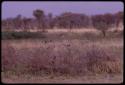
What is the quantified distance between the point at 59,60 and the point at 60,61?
0.03 meters

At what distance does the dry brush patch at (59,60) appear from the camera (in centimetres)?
843

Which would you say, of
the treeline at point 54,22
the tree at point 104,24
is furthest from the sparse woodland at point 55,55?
the tree at point 104,24

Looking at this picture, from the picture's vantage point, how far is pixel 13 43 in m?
9.59

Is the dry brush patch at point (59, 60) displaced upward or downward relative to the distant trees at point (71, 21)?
downward

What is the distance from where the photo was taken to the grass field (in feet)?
26.8

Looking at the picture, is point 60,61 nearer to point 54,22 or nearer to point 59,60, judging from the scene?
point 59,60

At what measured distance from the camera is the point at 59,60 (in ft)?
28.2

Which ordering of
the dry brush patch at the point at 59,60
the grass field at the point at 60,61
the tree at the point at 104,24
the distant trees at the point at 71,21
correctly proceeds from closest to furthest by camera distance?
1. the grass field at the point at 60,61
2. the dry brush patch at the point at 59,60
3. the distant trees at the point at 71,21
4. the tree at the point at 104,24

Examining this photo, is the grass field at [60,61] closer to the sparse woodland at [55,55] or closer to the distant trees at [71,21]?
the sparse woodland at [55,55]

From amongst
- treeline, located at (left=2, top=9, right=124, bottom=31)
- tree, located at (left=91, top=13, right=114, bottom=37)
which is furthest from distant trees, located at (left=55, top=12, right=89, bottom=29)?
tree, located at (left=91, top=13, right=114, bottom=37)

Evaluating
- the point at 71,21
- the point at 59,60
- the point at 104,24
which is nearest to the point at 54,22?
the point at 71,21

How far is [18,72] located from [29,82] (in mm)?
554

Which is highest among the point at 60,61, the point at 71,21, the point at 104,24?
the point at 71,21

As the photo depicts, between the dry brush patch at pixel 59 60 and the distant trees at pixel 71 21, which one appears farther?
the distant trees at pixel 71 21
